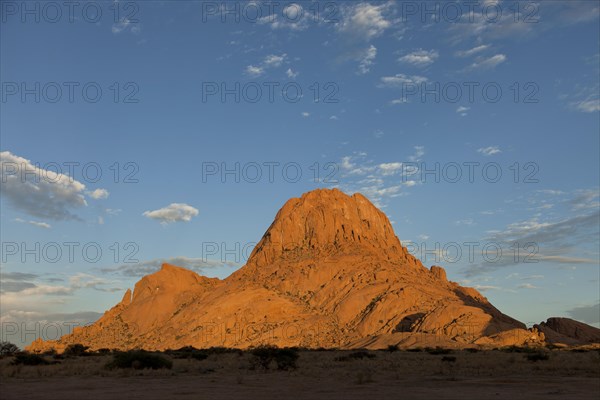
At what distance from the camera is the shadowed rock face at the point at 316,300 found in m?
94.2

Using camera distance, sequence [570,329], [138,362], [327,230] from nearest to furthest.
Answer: [138,362]
[570,329]
[327,230]

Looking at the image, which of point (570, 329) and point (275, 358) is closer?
point (275, 358)

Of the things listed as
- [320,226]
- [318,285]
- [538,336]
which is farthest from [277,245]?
[538,336]

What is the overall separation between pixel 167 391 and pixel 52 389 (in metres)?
4.44

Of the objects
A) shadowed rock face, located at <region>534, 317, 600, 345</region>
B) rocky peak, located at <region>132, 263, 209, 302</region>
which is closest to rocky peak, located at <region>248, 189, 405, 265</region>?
rocky peak, located at <region>132, 263, 209, 302</region>

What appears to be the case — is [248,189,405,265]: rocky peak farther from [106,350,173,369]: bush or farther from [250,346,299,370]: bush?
[106,350,173,369]: bush

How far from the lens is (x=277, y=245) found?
473ft

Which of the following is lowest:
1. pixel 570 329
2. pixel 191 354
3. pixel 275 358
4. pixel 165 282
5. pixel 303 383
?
pixel 570 329

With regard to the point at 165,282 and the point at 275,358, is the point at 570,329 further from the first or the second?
the point at 275,358

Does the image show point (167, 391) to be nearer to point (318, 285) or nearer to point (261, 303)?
point (261, 303)

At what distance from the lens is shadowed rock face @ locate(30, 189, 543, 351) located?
94.2 m

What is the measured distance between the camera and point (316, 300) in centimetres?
11688

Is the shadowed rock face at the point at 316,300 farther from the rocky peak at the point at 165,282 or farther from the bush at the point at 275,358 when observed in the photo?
the bush at the point at 275,358

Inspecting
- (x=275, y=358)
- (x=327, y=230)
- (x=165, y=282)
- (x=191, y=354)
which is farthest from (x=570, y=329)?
(x=275, y=358)
